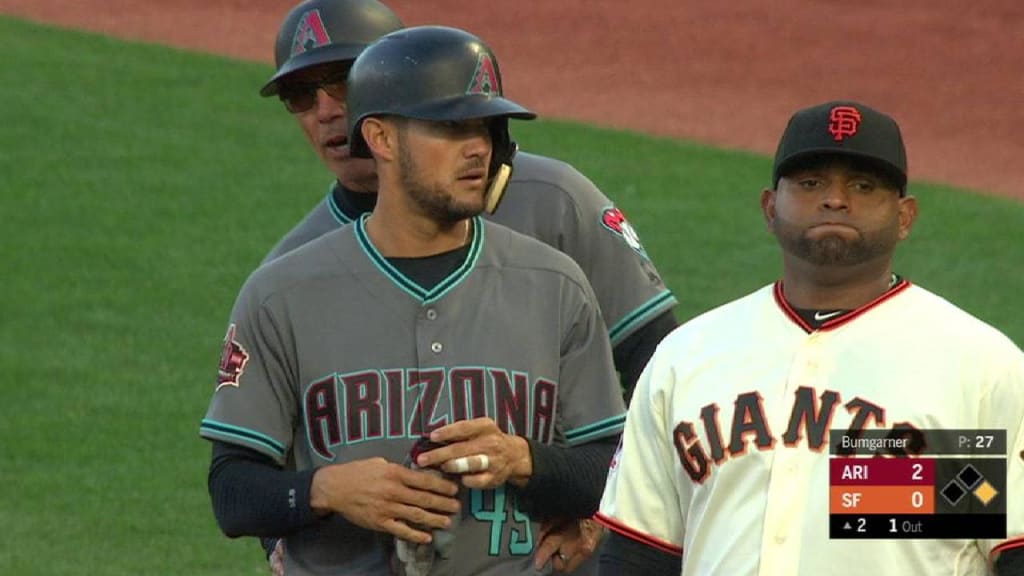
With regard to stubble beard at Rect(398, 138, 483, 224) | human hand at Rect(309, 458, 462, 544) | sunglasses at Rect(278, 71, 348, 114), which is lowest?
human hand at Rect(309, 458, 462, 544)

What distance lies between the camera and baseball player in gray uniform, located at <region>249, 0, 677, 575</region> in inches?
192

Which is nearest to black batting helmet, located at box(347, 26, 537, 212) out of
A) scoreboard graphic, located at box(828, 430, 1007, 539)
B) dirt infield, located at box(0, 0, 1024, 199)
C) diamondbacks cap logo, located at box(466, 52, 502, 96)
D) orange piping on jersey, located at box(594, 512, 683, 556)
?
diamondbacks cap logo, located at box(466, 52, 502, 96)

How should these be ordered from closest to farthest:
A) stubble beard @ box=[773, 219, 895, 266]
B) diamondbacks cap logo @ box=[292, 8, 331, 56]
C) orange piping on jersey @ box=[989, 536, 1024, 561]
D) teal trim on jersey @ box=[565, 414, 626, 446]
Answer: orange piping on jersey @ box=[989, 536, 1024, 561] → stubble beard @ box=[773, 219, 895, 266] → teal trim on jersey @ box=[565, 414, 626, 446] → diamondbacks cap logo @ box=[292, 8, 331, 56]

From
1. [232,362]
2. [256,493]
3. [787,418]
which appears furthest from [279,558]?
[787,418]

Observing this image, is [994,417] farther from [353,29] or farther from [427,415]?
[353,29]

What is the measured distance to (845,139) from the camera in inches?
144

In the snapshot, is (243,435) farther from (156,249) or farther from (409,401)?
(156,249)

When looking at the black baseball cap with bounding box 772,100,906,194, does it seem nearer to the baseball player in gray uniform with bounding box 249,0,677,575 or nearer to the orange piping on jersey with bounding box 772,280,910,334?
the orange piping on jersey with bounding box 772,280,910,334

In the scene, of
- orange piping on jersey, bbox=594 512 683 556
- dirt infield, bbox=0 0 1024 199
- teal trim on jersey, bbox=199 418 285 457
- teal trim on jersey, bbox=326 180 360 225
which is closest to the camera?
orange piping on jersey, bbox=594 512 683 556

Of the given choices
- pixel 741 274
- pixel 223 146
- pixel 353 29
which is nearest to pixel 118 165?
pixel 223 146

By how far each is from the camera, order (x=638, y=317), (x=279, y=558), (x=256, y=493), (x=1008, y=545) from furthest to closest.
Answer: (x=638, y=317), (x=279, y=558), (x=256, y=493), (x=1008, y=545)

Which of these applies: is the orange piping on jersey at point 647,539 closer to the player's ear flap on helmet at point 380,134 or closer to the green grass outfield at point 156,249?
the player's ear flap on helmet at point 380,134

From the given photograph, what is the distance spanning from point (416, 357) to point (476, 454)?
0.98 ft

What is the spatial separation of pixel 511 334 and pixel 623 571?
2.11 feet
